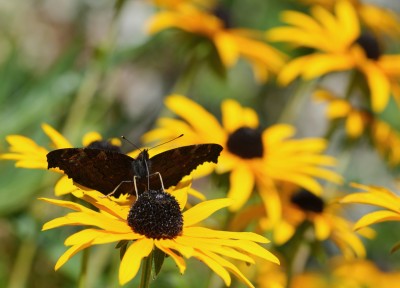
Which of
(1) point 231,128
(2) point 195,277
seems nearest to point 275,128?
(1) point 231,128

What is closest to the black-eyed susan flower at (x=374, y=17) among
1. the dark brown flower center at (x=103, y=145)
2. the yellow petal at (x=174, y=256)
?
the dark brown flower center at (x=103, y=145)

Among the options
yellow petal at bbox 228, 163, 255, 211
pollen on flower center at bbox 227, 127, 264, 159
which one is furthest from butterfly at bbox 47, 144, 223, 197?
pollen on flower center at bbox 227, 127, 264, 159

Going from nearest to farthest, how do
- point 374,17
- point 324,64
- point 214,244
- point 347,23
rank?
point 214,244
point 324,64
point 347,23
point 374,17

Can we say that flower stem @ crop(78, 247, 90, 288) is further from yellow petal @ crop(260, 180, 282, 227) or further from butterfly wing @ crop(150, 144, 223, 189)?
yellow petal @ crop(260, 180, 282, 227)

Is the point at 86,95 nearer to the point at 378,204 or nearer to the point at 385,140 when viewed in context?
the point at 385,140

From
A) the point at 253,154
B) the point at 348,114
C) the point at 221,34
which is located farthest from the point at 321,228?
the point at 221,34

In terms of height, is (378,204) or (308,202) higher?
(378,204)

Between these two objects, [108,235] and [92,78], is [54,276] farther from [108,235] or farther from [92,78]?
[108,235]
